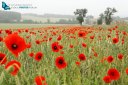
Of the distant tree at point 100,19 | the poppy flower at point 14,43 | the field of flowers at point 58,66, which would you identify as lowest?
the distant tree at point 100,19

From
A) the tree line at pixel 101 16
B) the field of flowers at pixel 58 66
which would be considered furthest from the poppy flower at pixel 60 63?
the tree line at pixel 101 16

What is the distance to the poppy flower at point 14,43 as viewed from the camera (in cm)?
156

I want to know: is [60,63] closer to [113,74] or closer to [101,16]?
[113,74]

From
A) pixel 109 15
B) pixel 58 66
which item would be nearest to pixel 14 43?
pixel 58 66

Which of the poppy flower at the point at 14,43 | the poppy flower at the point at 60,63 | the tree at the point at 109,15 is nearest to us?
the poppy flower at the point at 14,43

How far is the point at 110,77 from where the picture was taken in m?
2.23

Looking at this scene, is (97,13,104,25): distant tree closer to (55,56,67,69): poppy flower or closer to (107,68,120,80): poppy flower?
(55,56,67,69): poppy flower

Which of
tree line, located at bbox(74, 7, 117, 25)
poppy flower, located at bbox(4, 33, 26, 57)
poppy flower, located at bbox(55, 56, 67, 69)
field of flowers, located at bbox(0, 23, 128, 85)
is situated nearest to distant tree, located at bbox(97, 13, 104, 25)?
tree line, located at bbox(74, 7, 117, 25)

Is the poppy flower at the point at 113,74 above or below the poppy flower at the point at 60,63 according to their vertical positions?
below

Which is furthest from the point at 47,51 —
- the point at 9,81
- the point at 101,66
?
the point at 9,81

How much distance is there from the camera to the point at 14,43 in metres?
1.56

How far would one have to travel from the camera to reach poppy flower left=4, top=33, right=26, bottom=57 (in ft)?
5.11

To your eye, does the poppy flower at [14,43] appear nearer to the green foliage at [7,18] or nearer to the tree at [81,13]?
the tree at [81,13]

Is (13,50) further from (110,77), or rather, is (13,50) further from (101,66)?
(101,66)
